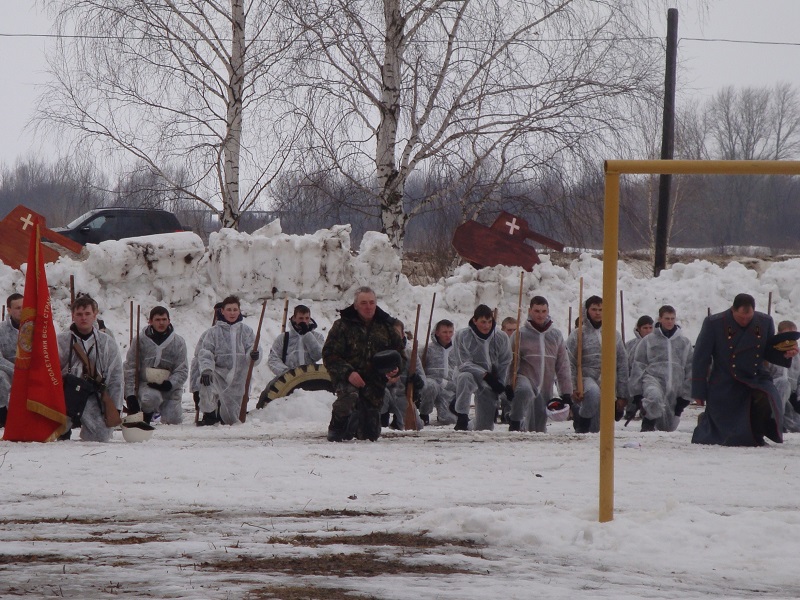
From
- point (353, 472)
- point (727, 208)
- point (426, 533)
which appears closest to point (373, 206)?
point (353, 472)

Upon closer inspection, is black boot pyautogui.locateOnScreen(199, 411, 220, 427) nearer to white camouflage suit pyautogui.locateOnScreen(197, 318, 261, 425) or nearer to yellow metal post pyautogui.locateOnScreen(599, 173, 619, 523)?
white camouflage suit pyautogui.locateOnScreen(197, 318, 261, 425)

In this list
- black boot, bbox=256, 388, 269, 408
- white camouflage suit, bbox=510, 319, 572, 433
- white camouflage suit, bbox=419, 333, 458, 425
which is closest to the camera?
white camouflage suit, bbox=510, 319, 572, 433

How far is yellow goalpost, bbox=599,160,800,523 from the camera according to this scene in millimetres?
→ 5430

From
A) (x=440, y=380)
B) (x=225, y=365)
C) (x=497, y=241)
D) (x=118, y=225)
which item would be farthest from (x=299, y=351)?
(x=118, y=225)

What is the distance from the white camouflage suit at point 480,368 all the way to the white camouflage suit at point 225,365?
2473 millimetres

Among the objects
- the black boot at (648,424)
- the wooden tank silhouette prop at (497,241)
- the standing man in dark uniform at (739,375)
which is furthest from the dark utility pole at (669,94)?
the standing man in dark uniform at (739,375)

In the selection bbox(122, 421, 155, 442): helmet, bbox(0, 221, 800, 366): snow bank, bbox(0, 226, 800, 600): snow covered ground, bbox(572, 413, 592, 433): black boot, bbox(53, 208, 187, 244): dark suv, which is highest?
bbox(53, 208, 187, 244): dark suv

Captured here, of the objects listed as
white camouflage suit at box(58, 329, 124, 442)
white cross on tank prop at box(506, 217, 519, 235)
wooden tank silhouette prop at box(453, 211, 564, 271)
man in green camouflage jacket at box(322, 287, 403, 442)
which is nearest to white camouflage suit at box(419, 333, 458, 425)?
man in green camouflage jacket at box(322, 287, 403, 442)

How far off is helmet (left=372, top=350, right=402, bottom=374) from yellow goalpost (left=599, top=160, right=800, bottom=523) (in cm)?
421

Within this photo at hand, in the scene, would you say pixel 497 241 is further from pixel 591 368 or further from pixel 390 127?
pixel 591 368

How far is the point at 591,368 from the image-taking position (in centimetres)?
1188

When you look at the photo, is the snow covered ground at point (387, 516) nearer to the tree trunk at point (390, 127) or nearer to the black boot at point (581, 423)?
the black boot at point (581, 423)

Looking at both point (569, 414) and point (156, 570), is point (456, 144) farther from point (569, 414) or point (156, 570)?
point (156, 570)

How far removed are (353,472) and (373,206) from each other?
1020 centimetres
